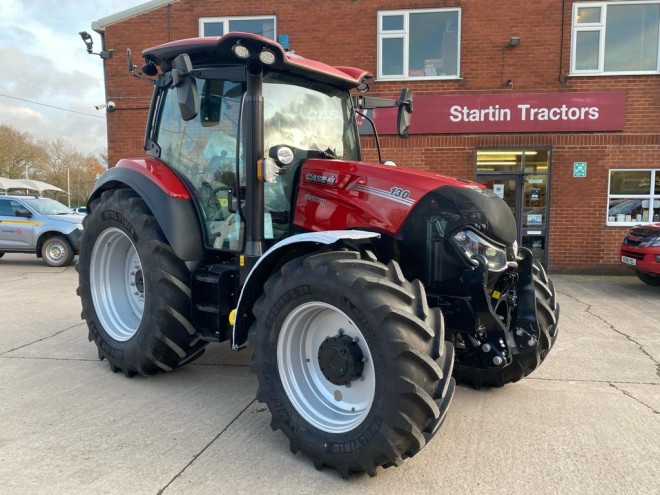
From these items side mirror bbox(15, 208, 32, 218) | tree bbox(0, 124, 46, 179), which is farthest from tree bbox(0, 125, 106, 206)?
side mirror bbox(15, 208, 32, 218)

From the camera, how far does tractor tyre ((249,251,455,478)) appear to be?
2.51 metres

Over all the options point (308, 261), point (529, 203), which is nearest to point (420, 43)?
point (529, 203)

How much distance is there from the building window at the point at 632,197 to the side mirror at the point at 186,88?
1002 centimetres

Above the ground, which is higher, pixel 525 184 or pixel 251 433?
pixel 525 184

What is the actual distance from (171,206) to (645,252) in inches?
316

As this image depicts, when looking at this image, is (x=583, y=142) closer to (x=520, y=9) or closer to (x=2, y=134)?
(x=520, y=9)

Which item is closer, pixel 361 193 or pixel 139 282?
pixel 361 193

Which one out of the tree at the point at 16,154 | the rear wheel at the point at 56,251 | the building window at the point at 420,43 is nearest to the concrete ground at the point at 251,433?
the rear wheel at the point at 56,251

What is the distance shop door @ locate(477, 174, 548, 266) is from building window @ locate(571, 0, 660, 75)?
2.41 m

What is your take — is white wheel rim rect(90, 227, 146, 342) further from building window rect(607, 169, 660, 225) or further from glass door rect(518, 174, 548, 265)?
building window rect(607, 169, 660, 225)

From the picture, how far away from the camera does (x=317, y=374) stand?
3123 millimetres

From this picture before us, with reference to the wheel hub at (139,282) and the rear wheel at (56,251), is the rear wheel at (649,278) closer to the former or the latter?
the wheel hub at (139,282)

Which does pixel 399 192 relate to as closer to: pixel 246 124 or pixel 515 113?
pixel 246 124

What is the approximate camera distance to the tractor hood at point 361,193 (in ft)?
10.4
